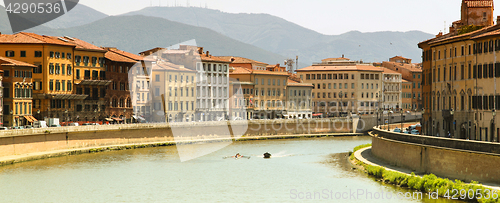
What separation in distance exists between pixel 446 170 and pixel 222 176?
20.5 meters

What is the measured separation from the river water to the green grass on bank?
933 mm

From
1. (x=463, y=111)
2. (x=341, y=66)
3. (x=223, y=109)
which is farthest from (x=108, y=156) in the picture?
(x=341, y=66)

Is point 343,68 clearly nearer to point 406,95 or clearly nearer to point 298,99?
point 298,99

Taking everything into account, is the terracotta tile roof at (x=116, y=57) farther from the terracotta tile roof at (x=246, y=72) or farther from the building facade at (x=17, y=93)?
the terracotta tile roof at (x=246, y=72)

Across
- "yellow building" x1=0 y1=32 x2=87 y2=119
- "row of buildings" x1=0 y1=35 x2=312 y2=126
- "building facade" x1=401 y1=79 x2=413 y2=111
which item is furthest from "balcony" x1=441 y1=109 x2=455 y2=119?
"building facade" x1=401 y1=79 x2=413 y2=111

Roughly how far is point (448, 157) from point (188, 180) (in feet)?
72.3

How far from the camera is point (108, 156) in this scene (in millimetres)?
70812

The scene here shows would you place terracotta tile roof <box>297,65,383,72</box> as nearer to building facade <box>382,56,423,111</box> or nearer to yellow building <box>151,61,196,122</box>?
building facade <box>382,56,423,111</box>

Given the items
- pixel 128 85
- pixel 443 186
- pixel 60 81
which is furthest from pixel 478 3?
pixel 60 81

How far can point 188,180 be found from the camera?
2094 inches

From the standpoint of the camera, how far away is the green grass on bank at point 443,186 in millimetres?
36594

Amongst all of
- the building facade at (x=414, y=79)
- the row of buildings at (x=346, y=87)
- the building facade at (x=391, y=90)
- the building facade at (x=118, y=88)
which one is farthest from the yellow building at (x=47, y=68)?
the building facade at (x=414, y=79)

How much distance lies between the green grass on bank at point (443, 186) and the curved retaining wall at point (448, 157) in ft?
3.58

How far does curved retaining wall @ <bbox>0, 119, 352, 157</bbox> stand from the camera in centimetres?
6588
